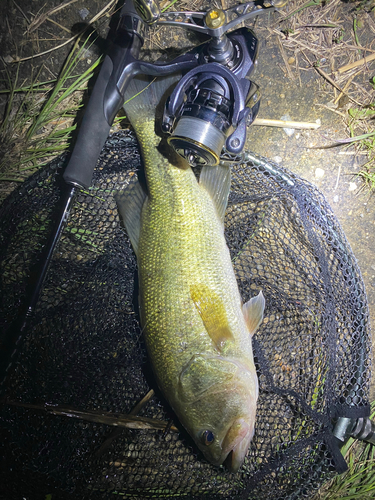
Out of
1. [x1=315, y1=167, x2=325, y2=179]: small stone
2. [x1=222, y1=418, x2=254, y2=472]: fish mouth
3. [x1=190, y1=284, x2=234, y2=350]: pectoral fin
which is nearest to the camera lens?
[x1=222, y1=418, x2=254, y2=472]: fish mouth

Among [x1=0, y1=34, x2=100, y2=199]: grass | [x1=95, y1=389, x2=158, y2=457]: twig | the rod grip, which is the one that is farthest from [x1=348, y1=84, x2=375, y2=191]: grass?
[x1=95, y1=389, x2=158, y2=457]: twig

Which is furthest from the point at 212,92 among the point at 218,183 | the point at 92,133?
the point at 92,133

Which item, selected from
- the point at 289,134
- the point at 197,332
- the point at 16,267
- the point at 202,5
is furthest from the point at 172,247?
the point at 202,5

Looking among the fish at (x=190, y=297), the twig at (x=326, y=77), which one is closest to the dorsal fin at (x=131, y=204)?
the fish at (x=190, y=297)

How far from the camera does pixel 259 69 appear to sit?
275cm

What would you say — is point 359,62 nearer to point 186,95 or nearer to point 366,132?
point 366,132

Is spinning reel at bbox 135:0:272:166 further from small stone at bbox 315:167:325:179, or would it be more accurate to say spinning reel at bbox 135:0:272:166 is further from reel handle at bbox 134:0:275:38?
small stone at bbox 315:167:325:179

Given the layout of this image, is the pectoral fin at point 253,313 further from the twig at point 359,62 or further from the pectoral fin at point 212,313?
the twig at point 359,62

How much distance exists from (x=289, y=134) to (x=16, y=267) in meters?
2.32

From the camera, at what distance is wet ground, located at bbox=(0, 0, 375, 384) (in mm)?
2748

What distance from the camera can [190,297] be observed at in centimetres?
207

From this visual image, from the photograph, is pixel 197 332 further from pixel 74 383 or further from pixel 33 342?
pixel 33 342

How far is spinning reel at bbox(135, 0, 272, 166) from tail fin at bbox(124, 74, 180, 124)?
1.11ft

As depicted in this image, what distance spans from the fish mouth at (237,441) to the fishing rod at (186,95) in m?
1.33
